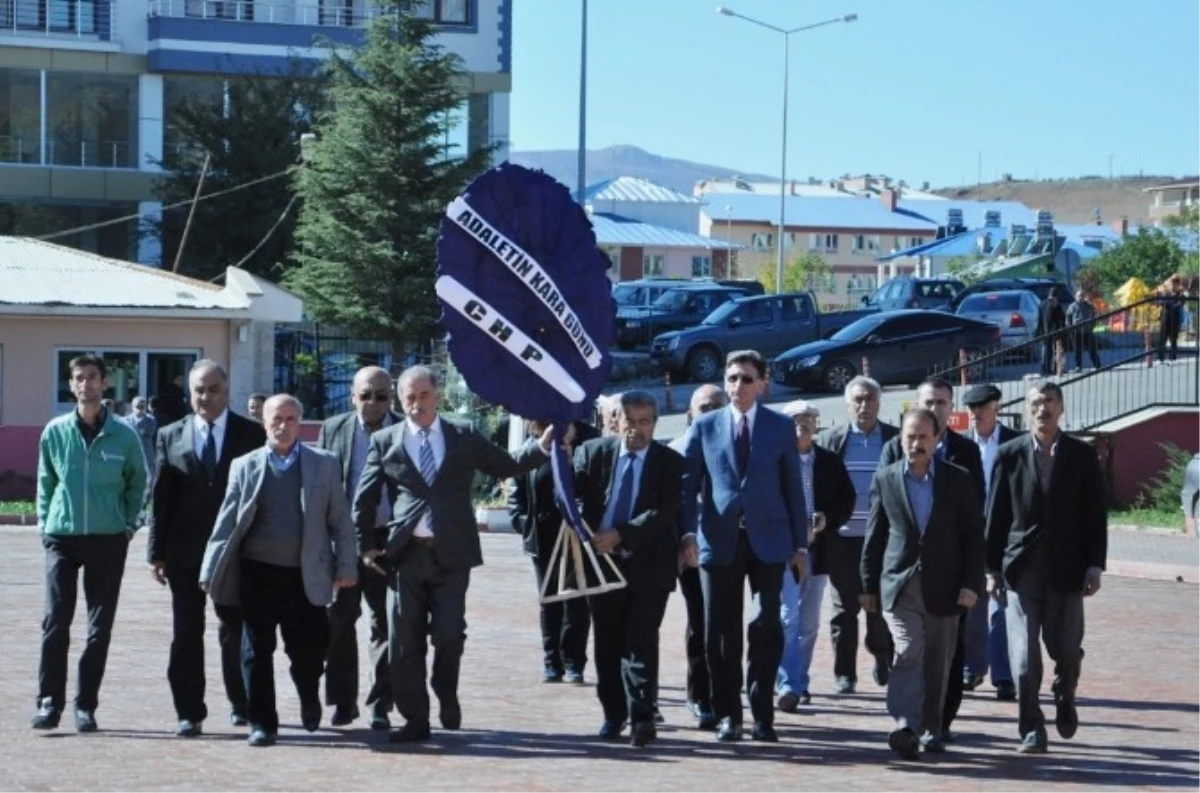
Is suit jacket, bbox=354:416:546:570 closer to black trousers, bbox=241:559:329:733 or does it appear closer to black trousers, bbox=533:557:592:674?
black trousers, bbox=241:559:329:733

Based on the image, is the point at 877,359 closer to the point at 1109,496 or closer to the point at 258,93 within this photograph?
the point at 1109,496

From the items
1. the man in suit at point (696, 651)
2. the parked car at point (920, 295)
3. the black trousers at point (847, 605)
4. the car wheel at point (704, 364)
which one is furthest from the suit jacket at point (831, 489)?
the parked car at point (920, 295)

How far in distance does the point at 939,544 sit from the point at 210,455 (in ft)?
12.4

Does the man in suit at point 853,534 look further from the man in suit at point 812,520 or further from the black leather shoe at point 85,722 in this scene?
the black leather shoe at point 85,722

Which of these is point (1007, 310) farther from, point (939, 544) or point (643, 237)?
point (643, 237)

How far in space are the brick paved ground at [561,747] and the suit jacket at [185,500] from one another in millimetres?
936

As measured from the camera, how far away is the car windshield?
42.9 meters

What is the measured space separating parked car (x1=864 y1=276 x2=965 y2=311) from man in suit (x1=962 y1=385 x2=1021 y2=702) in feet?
130

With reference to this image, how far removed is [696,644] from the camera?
39.8ft

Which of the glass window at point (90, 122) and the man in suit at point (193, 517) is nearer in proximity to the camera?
the man in suit at point (193, 517)

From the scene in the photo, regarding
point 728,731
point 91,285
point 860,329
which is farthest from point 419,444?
point 860,329

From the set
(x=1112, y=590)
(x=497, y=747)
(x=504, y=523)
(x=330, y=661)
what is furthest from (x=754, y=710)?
(x=504, y=523)

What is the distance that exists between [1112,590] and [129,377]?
22.5m

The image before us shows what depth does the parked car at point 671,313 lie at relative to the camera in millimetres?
51969
